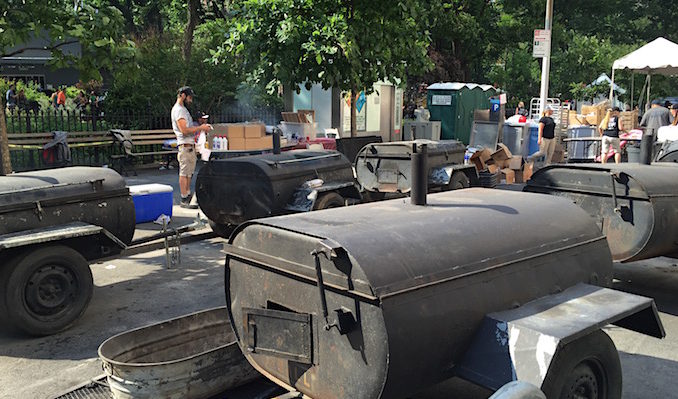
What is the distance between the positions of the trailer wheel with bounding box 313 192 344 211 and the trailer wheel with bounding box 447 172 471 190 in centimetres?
275

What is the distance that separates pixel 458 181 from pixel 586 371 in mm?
7394

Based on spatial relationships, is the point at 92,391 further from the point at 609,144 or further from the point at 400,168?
the point at 609,144

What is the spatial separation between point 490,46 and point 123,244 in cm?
2635

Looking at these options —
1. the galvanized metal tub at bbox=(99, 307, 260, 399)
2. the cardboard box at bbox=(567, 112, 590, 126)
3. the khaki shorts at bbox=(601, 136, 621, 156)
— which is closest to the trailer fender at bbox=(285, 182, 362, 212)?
the galvanized metal tub at bbox=(99, 307, 260, 399)

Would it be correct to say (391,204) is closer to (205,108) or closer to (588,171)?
(588,171)

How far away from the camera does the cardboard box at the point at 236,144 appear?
15.8 m

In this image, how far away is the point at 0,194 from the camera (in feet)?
18.9

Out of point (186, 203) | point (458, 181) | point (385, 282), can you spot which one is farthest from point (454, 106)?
point (385, 282)

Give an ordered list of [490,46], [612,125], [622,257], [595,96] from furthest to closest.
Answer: [595,96] → [490,46] → [612,125] → [622,257]

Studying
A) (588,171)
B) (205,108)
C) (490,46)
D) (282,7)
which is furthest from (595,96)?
(588,171)

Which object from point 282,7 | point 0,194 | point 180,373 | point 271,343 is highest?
point 282,7

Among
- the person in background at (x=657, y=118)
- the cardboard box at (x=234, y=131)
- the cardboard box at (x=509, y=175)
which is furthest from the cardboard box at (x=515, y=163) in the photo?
the cardboard box at (x=234, y=131)

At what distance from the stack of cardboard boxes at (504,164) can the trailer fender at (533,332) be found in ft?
29.7

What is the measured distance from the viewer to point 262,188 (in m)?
8.00
